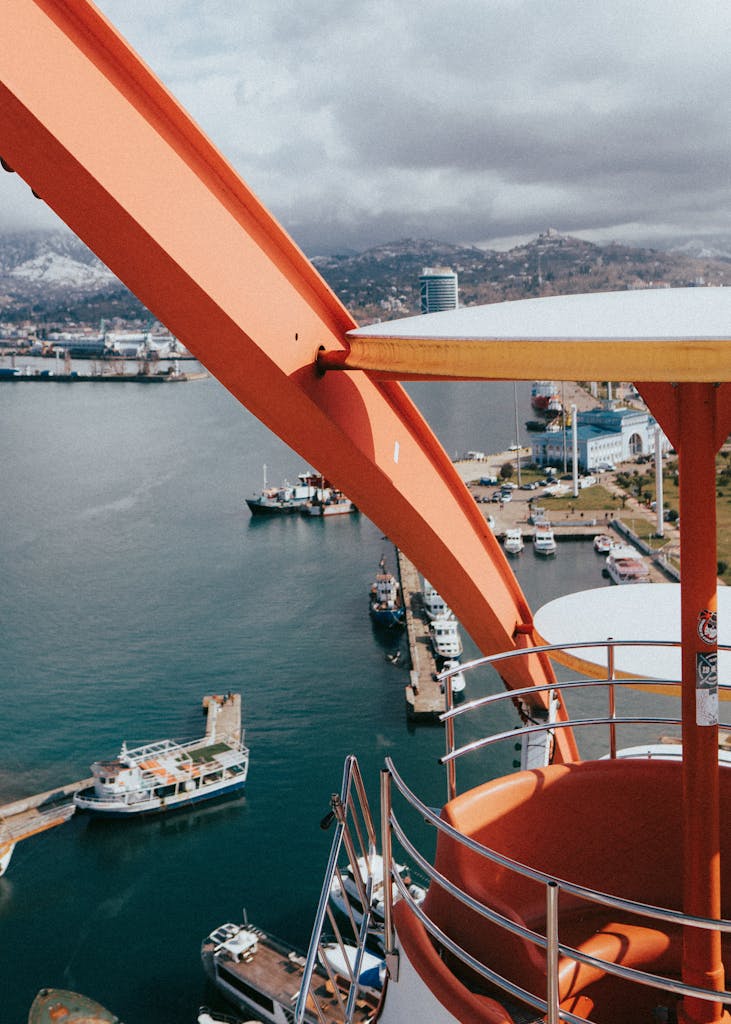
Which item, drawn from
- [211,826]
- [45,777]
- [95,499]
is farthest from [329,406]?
[95,499]

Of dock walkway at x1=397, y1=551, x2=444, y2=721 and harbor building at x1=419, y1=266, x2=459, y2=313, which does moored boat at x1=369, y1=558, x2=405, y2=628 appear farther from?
harbor building at x1=419, y1=266, x2=459, y2=313

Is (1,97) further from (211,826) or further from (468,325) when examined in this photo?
(211,826)

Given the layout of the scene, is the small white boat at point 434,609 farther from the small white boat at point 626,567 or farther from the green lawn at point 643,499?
the green lawn at point 643,499

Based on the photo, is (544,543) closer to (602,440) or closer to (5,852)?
(602,440)

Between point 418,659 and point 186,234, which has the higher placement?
point 186,234

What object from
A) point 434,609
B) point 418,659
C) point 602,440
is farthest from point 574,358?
point 602,440
